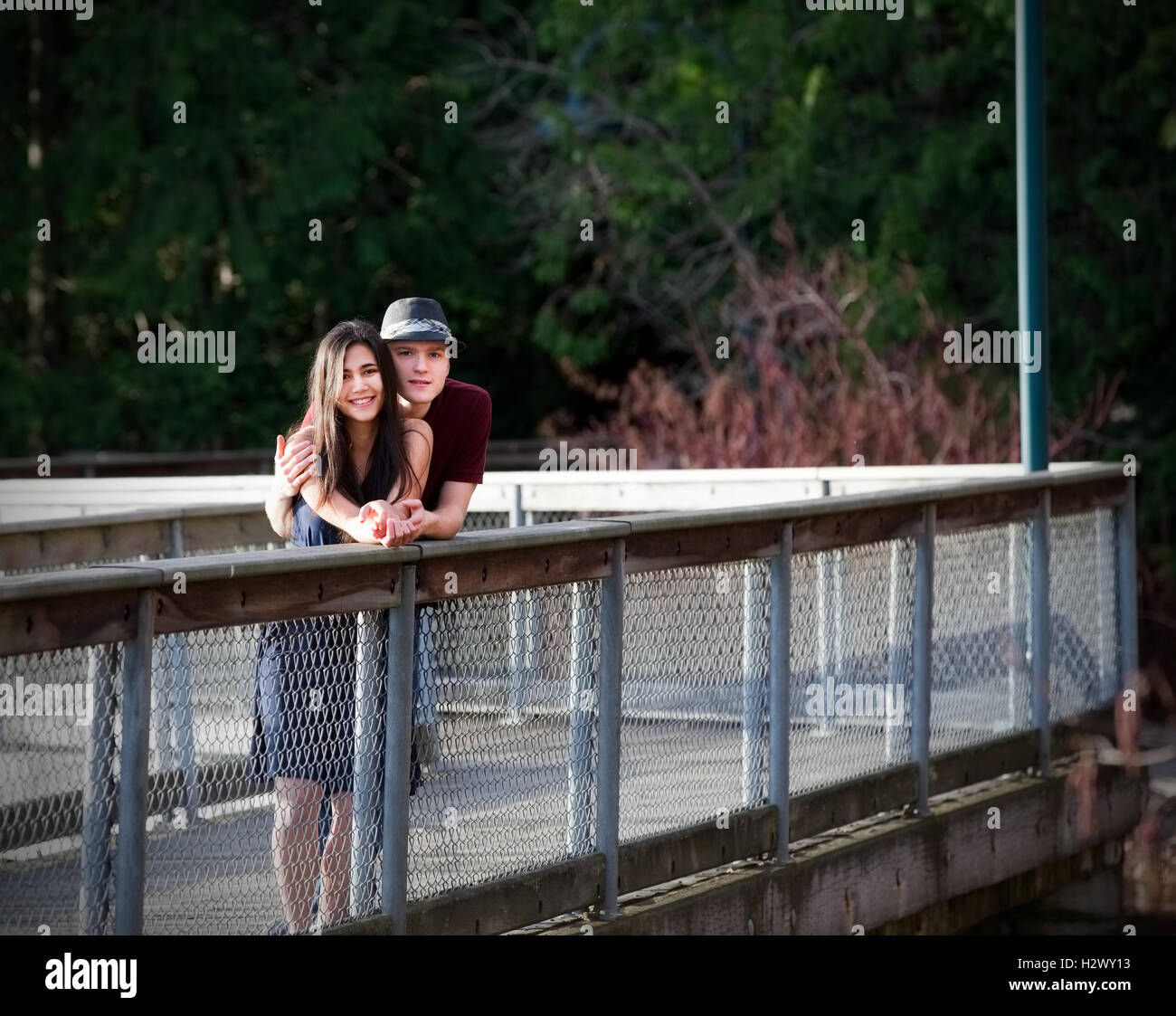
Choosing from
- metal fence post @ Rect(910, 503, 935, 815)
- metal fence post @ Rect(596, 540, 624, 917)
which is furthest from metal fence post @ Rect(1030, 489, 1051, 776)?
metal fence post @ Rect(596, 540, 624, 917)

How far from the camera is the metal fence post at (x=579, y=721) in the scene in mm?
6125

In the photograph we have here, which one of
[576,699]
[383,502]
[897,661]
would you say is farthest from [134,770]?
[897,661]

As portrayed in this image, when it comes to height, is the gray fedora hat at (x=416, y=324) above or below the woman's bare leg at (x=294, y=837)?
above

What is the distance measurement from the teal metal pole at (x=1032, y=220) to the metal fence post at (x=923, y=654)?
2.12m

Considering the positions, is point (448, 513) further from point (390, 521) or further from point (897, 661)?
point (897, 661)

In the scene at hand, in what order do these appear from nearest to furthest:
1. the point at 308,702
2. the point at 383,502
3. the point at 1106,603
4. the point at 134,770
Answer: the point at 134,770 < the point at 308,702 < the point at 383,502 < the point at 1106,603

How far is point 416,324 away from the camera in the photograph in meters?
5.65

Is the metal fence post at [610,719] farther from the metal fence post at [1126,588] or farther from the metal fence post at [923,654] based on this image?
the metal fence post at [1126,588]

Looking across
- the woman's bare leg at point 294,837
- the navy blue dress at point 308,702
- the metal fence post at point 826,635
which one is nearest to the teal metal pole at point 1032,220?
the metal fence post at point 826,635

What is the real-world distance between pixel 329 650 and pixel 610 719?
129cm

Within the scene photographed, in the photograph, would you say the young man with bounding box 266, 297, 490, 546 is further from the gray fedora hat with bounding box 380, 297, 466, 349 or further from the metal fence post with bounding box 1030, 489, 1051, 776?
the metal fence post with bounding box 1030, 489, 1051, 776

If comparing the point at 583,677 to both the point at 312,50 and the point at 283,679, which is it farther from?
the point at 312,50
